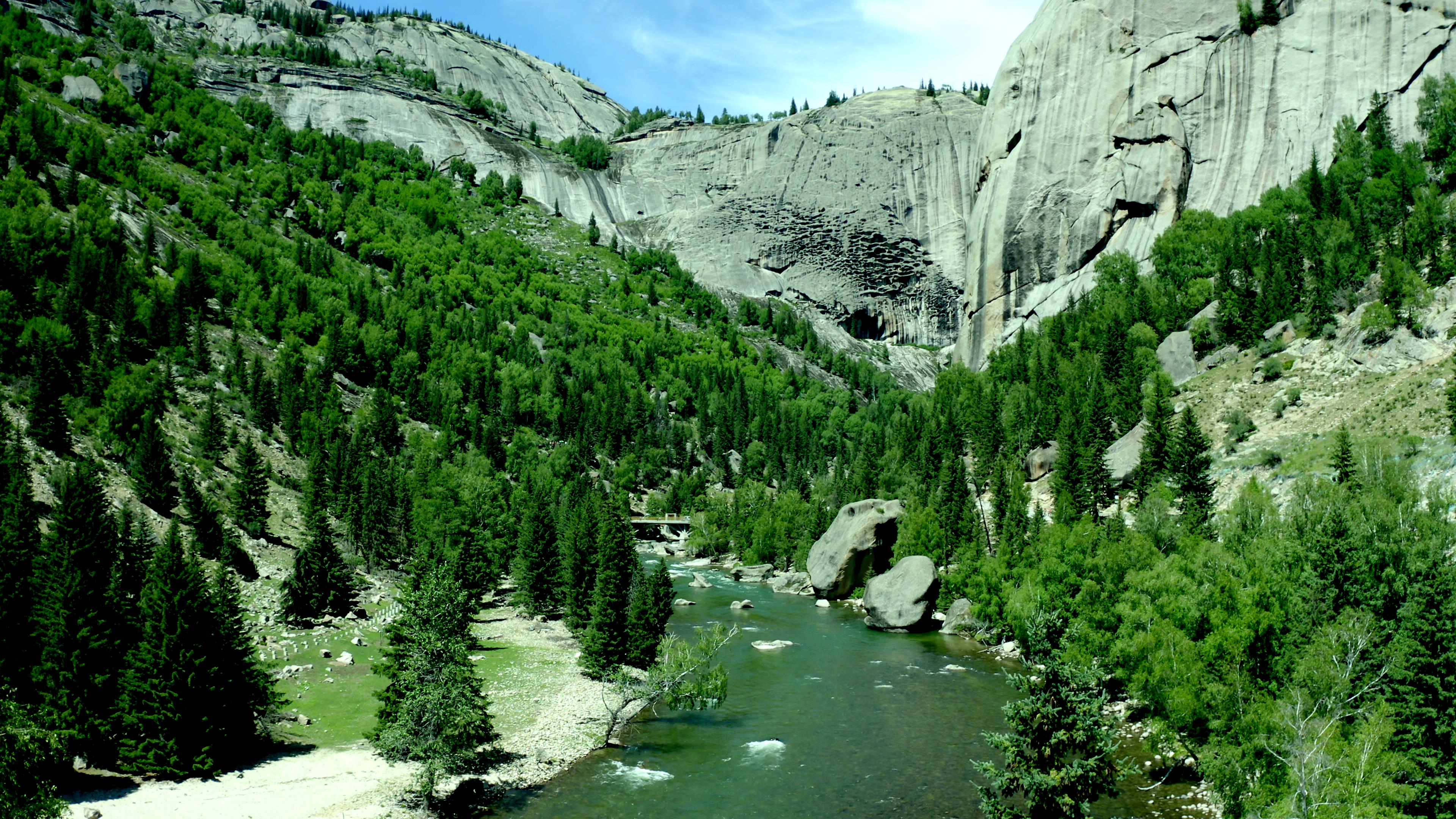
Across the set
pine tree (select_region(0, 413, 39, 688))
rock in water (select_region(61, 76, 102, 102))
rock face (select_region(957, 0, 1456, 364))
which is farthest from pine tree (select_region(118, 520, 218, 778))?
rock in water (select_region(61, 76, 102, 102))

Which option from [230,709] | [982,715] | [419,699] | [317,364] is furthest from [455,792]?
[317,364]

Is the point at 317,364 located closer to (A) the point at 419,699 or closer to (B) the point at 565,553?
(B) the point at 565,553

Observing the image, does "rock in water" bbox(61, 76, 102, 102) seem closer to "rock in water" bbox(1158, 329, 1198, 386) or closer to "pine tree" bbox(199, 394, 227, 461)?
"pine tree" bbox(199, 394, 227, 461)

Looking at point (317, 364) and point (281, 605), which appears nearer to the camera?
point (281, 605)

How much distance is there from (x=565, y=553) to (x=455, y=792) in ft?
111

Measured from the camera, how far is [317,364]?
134750 mm

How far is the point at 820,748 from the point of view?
42.6 metres

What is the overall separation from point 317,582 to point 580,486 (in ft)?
187

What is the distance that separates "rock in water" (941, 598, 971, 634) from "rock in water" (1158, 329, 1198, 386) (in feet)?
140

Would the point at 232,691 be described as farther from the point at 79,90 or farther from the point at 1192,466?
the point at 79,90

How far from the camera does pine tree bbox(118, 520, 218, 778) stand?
34.1m

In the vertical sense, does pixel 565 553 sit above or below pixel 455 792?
above

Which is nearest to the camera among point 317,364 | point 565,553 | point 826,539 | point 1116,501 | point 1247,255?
point 565,553

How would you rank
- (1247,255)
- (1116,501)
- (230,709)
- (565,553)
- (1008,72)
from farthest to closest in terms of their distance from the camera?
1. (1008,72)
2. (1247,255)
3. (1116,501)
4. (565,553)
5. (230,709)
